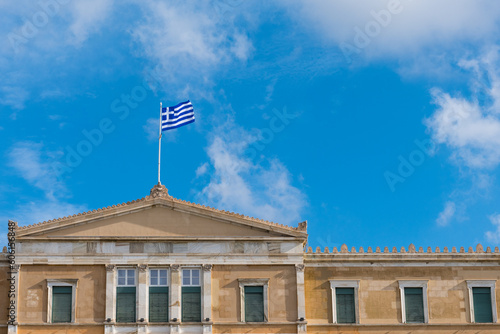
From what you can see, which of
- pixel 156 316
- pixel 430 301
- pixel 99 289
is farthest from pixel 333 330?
pixel 99 289

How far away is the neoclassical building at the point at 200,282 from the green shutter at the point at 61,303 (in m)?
0.05

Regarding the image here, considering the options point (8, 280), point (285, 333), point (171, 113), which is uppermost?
point (171, 113)

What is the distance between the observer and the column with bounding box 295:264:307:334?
1841 inches

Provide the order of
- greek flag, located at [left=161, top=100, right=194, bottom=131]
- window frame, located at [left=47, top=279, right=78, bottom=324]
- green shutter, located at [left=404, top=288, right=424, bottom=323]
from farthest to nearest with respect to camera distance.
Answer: greek flag, located at [left=161, top=100, right=194, bottom=131] → green shutter, located at [left=404, top=288, right=424, bottom=323] → window frame, located at [left=47, top=279, right=78, bottom=324]

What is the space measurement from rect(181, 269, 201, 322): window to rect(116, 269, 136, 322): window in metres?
2.46

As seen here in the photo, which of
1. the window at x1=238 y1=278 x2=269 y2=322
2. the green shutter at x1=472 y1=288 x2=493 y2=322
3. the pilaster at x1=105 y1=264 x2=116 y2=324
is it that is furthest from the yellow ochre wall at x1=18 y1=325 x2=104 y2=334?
the green shutter at x1=472 y1=288 x2=493 y2=322

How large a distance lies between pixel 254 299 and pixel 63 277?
9.55 m

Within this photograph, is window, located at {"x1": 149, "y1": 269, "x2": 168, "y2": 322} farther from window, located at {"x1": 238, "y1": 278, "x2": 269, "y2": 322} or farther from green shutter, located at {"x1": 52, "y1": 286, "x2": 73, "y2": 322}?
green shutter, located at {"x1": 52, "y1": 286, "x2": 73, "y2": 322}

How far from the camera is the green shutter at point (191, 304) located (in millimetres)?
46750

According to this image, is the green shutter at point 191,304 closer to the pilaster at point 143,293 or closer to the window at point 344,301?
the pilaster at point 143,293

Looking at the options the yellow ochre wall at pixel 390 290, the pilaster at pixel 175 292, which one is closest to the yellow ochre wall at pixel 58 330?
the pilaster at pixel 175 292

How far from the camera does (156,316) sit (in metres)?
46.7

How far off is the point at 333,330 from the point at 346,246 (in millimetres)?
4405

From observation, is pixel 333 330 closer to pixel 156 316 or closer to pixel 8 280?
pixel 156 316
